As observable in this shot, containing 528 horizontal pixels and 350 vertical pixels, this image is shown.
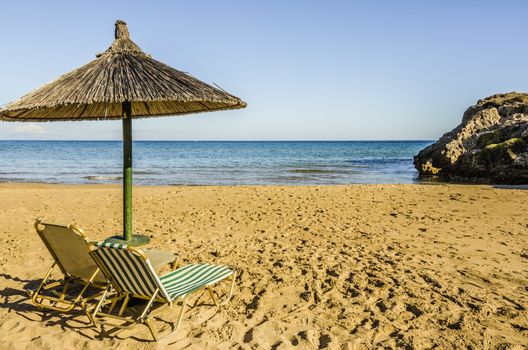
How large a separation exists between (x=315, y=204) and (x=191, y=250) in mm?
5040

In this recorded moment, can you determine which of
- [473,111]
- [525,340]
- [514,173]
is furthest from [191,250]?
[473,111]

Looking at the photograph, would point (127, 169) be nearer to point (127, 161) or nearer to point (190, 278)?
point (127, 161)

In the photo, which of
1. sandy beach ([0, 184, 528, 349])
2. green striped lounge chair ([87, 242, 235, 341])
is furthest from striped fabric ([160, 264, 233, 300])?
sandy beach ([0, 184, 528, 349])

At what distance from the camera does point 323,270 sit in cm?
546

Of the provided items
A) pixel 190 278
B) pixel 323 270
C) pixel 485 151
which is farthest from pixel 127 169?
pixel 485 151

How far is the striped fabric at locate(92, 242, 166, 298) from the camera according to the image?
11.4 feet

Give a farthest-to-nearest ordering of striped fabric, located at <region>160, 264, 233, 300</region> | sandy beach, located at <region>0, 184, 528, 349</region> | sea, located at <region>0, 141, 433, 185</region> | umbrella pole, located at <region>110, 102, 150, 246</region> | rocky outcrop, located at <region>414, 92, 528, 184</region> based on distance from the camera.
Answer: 1. sea, located at <region>0, 141, 433, 185</region>
2. rocky outcrop, located at <region>414, 92, 528, 184</region>
3. umbrella pole, located at <region>110, 102, 150, 246</region>
4. striped fabric, located at <region>160, 264, 233, 300</region>
5. sandy beach, located at <region>0, 184, 528, 349</region>

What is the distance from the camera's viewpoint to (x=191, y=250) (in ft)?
21.8

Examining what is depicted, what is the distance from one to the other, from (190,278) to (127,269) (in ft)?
2.56

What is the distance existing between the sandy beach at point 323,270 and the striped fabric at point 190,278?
13.7 inches

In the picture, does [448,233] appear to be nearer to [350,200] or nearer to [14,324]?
Result: [350,200]

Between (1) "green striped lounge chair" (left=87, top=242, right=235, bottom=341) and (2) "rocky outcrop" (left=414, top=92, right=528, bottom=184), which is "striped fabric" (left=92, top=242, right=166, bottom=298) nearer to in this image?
(1) "green striped lounge chair" (left=87, top=242, right=235, bottom=341)

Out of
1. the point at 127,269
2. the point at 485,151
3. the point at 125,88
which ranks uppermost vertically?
the point at 125,88

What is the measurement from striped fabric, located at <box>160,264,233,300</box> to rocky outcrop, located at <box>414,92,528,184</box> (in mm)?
17720
